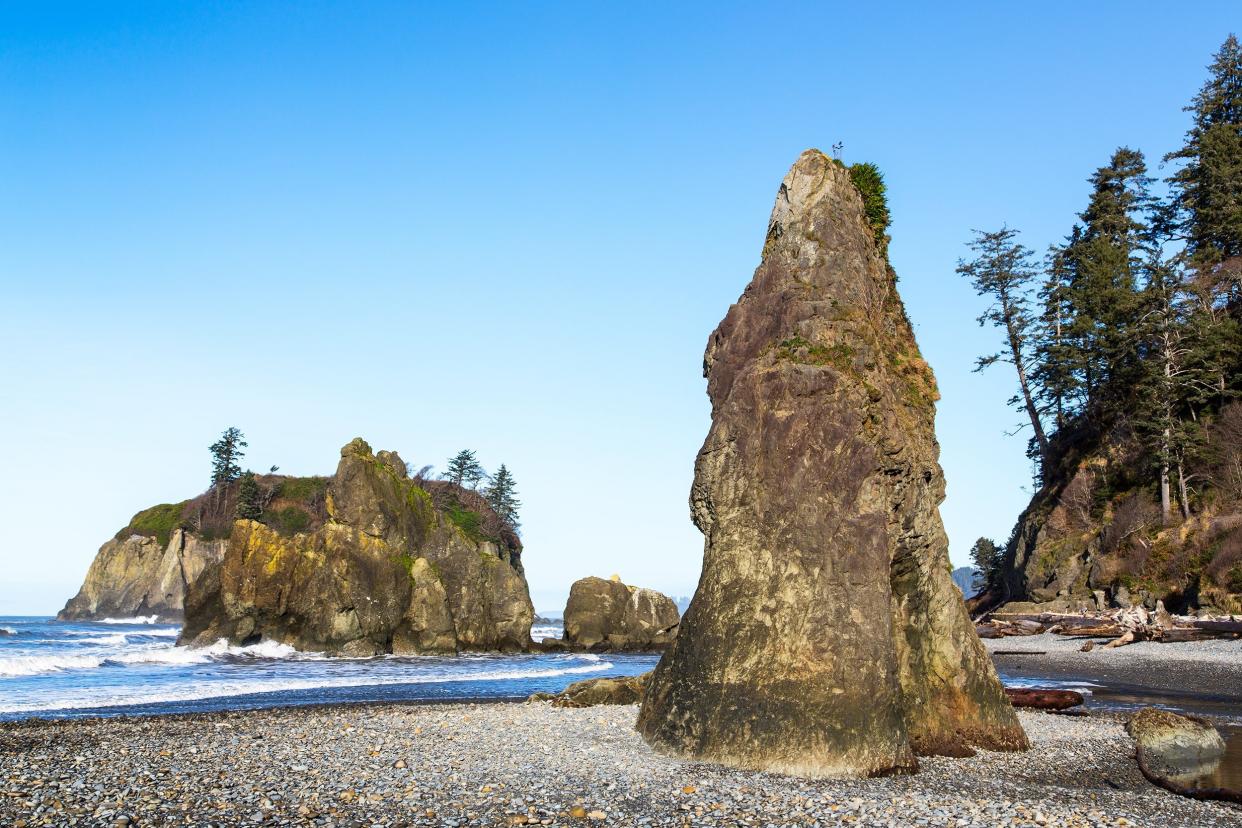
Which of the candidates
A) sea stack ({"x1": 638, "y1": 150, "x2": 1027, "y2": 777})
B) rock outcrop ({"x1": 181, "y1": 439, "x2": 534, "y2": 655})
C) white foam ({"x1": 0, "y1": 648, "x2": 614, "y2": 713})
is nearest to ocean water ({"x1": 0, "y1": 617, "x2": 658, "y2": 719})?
white foam ({"x1": 0, "y1": 648, "x2": 614, "y2": 713})

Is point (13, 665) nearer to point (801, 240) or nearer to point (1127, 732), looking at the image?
point (801, 240)

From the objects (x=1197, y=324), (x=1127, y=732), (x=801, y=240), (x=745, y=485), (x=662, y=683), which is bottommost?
(x=1127, y=732)

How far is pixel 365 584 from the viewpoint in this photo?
52.4 m

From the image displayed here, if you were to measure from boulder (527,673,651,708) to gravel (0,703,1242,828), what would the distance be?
561cm

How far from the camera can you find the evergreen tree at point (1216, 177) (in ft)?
195

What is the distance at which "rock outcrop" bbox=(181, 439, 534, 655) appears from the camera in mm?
50344

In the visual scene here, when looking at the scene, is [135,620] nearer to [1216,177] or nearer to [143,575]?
[143,575]

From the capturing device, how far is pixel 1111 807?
12.3 m

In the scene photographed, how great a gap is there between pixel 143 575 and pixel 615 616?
69.0 metres

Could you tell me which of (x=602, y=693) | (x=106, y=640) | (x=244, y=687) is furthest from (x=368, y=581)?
(x=602, y=693)

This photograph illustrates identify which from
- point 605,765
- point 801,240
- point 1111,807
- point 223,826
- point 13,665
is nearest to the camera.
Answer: point 223,826

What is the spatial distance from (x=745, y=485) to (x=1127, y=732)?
1070cm

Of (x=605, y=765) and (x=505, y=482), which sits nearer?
(x=605, y=765)

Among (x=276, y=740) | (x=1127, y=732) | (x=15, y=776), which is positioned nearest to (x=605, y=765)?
(x=276, y=740)
